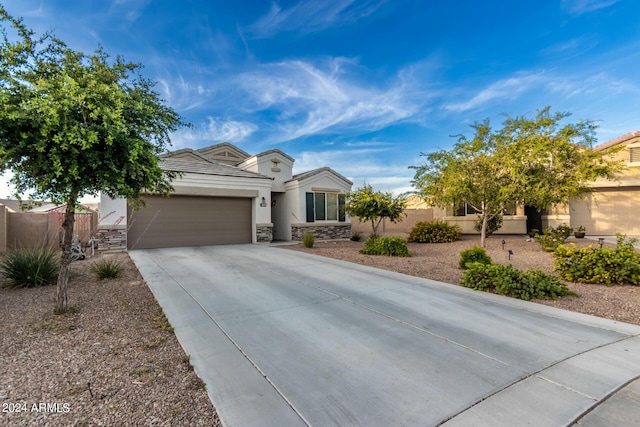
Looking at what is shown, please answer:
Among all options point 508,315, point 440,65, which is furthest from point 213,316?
point 440,65

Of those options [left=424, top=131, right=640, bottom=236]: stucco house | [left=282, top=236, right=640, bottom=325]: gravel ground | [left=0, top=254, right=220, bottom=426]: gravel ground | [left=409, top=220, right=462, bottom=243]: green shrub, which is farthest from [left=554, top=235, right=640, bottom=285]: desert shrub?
[left=424, top=131, right=640, bottom=236]: stucco house

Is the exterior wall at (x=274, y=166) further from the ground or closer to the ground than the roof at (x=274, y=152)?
closer to the ground

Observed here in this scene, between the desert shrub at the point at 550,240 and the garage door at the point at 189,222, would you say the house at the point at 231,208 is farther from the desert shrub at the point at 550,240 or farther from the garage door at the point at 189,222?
the desert shrub at the point at 550,240

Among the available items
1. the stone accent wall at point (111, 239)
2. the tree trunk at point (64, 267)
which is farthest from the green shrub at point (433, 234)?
the tree trunk at point (64, 267)

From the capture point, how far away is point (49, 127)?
10.9 feet

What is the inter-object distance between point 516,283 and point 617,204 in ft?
55.5

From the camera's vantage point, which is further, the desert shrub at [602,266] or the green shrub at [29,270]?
the desert shrub at [602,266]

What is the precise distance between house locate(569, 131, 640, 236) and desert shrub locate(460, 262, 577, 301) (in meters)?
14.9

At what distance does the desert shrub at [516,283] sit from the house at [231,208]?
10053 millimetres

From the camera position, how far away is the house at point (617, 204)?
15789 mm

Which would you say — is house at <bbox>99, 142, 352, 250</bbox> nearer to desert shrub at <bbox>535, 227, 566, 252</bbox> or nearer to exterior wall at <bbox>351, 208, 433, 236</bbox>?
exterior wall at <bbox>351, 208, 433, 236</bbox>

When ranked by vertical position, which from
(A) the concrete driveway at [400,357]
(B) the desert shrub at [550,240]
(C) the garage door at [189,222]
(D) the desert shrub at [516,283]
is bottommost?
(A) the concrete driveway at [400,357]

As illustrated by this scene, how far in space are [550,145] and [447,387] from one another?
11.6 meters

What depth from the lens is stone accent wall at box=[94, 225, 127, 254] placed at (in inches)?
439
